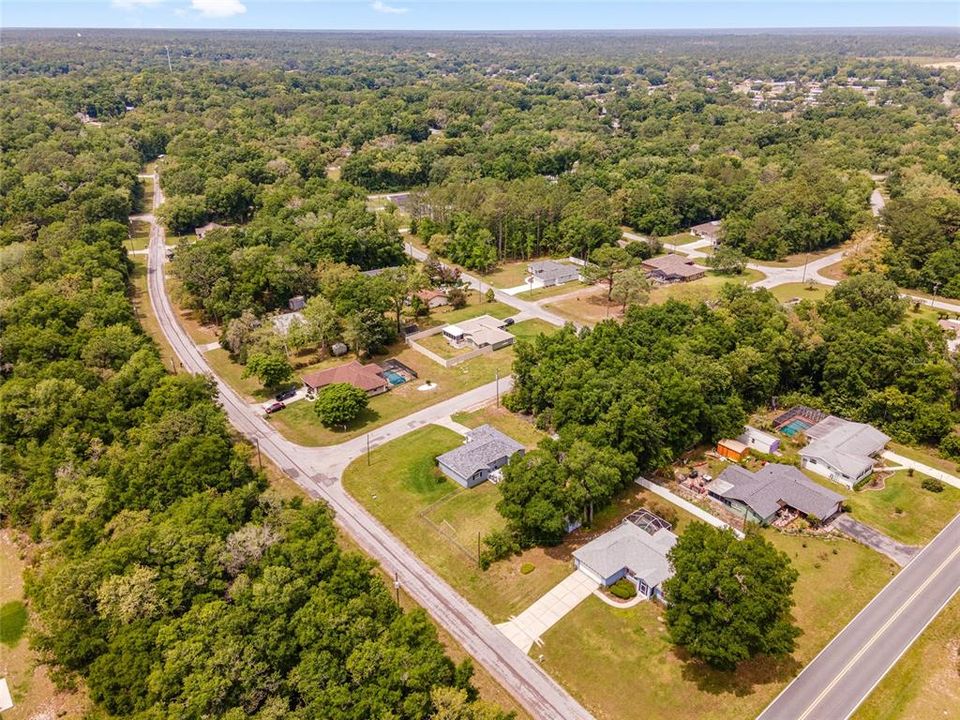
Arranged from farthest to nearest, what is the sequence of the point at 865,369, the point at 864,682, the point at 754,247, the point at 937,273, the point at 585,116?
the point at 585,116 < the point at 754,247 < the point at 937,273 < the point at 865,369 < the point at 864,682

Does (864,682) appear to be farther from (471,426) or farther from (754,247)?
(754,247)

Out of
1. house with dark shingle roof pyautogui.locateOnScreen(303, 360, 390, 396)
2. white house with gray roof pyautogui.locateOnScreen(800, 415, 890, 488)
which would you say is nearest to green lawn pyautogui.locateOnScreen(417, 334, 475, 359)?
house with dark shingle roof pyautogui.locateOnScreen(303, 360, 390, 396)

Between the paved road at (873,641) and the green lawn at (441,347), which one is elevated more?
the paved road at (873,641)

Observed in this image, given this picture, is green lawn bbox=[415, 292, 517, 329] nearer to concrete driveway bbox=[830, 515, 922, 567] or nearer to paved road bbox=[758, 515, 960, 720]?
concrete driveway bbox=[830, 515, 922, 567]

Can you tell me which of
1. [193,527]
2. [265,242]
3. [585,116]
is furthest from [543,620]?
[585,116]

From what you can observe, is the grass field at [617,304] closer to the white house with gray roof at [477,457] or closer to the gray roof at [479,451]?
the gray roof at [479,451]

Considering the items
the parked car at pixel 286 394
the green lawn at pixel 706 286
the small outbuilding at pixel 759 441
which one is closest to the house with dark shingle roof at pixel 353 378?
the parked car at pixel 286 394

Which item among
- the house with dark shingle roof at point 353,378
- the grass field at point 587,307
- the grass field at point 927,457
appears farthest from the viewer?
the grass field at point 587,307

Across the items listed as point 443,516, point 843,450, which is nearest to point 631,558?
point 443,516
